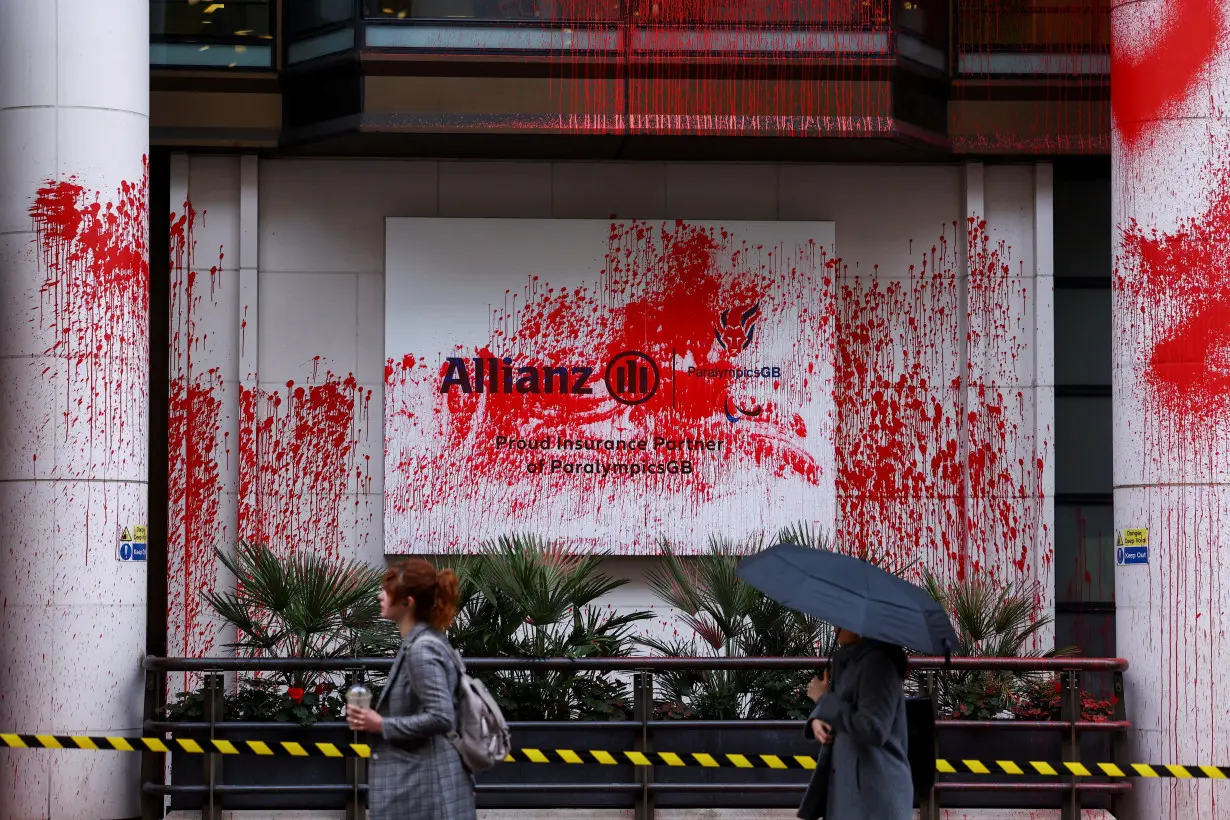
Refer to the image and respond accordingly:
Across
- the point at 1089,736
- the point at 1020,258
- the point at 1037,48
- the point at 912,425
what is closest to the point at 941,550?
the point at 912,425

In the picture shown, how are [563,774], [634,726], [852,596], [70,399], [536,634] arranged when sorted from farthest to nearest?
[70,399] → [536,634] → [563,774] → [634,726] → [852,596]

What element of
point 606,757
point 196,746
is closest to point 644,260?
point 606,757

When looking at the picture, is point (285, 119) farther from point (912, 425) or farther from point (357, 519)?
point (912, 425)

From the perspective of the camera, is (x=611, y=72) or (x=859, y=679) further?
(x=611, y=72)

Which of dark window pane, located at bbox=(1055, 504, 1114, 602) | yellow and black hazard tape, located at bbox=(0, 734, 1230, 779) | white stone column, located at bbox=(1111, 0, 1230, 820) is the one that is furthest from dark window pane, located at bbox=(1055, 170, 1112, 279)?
yellow and black hazard tape, located at bbox=(0, 734, 1230, 779)

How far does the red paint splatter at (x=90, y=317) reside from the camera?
1025 cm

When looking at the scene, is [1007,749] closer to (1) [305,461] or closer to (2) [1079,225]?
(2) [1079,225]

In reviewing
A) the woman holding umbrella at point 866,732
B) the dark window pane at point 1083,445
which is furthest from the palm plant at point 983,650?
the dark window pane at point 1083,445

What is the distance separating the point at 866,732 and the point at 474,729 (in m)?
1.72

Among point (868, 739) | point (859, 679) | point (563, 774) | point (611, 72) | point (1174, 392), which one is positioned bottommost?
point (563, 774)

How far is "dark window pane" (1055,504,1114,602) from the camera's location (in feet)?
46.3

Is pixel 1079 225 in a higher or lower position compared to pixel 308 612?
higher

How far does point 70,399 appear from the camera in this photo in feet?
33.6

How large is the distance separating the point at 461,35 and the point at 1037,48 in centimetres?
526
